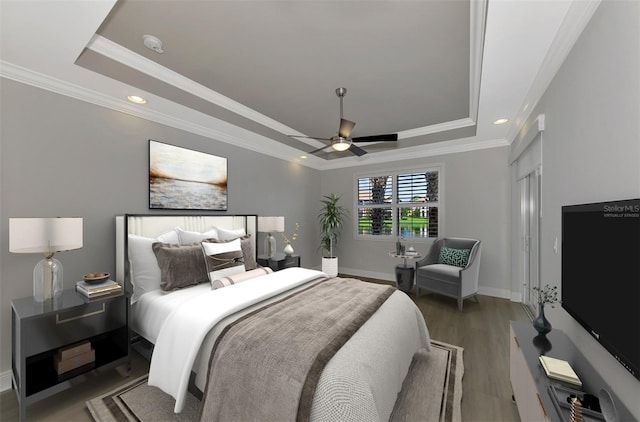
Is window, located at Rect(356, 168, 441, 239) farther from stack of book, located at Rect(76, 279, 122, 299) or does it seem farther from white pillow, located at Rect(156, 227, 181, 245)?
stack of book, located at Rect(76, 279, 122, 299)

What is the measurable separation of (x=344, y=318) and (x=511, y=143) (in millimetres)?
3979

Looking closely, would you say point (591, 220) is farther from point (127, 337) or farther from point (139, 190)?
point (139, 190)

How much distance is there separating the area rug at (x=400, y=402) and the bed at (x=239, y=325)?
19 centimetres

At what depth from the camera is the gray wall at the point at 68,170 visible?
212 centimetres

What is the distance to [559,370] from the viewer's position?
1.32 m

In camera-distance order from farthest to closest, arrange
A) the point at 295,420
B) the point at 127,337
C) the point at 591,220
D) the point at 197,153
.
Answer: the point at 197,153, the point at 127,337, the point at 591,220, the point at 295,420

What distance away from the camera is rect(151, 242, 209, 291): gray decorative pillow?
2.49 metres

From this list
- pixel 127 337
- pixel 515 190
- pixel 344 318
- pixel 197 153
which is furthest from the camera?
pixel 515 190

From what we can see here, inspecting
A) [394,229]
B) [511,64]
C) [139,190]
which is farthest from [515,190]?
[139,190]

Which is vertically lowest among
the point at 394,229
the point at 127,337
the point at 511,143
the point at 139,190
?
the point at 127,337

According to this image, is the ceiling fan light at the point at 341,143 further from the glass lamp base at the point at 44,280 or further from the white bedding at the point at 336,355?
the glass lamp base at the point at 44,280

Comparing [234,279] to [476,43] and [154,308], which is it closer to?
[154,308]

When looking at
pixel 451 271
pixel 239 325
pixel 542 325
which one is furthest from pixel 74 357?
pixel 451 271

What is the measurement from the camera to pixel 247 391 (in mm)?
1392
